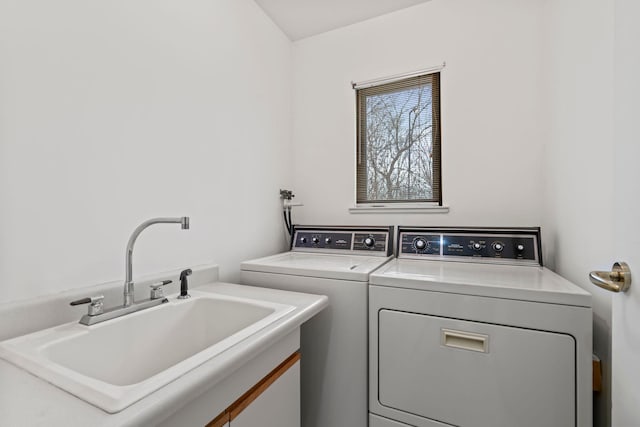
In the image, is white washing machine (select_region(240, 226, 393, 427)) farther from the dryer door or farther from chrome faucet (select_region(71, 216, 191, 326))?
chrome faucet (select_region(71, 216, 191, 326))

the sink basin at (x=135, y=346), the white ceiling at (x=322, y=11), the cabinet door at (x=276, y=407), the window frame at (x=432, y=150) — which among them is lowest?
the cabinet door at (x=276, y=407)

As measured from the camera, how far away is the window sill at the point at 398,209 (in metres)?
1.88

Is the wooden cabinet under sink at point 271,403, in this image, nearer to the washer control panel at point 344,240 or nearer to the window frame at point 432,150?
the washer control panel at point 344,240

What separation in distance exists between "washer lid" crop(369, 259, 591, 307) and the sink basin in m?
0.54

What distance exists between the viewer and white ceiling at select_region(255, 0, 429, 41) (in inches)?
76.3

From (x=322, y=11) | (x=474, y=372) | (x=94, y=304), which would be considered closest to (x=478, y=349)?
(x=474, y=372)

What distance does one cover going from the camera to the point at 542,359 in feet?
3.29

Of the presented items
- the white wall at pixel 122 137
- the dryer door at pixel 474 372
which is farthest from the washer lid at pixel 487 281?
the white wall at pixel 122 137

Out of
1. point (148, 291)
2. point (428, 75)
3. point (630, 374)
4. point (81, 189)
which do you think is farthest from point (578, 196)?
point (81, 189)

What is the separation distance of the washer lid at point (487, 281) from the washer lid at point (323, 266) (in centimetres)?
8

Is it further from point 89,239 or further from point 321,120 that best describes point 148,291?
point 321,120

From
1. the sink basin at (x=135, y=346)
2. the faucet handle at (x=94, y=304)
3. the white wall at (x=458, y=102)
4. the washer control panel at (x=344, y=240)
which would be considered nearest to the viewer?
the sink basin at (x=135, y=346)

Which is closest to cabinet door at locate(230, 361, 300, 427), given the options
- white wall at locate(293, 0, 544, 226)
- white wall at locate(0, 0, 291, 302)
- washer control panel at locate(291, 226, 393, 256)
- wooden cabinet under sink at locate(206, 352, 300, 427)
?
wooden cabinet under sink at locate(206, 352, 300, 427)

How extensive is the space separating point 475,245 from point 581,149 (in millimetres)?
641
